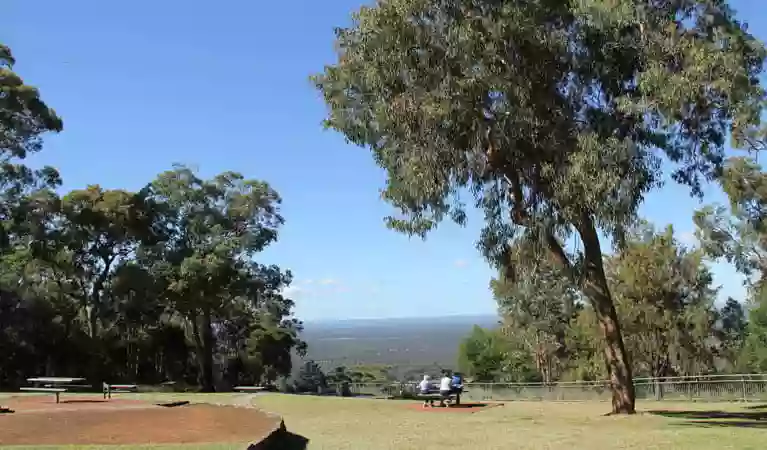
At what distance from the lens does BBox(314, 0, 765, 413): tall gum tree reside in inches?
563

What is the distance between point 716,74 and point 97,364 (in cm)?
3117

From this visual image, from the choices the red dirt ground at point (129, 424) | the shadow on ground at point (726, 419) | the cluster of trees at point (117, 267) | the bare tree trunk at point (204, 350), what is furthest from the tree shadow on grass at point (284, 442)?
the bare tree trunk at point (204, 350)

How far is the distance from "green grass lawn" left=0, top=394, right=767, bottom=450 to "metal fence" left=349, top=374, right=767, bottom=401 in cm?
555

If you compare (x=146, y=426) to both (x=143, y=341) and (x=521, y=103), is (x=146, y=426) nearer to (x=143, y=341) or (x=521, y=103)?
(x=521, y=103)

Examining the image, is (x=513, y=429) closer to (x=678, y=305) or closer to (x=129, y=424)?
(x=129, y=424)

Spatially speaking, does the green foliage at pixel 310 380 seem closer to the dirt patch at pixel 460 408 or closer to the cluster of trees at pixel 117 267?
the cluster of trees at pixel 117 267

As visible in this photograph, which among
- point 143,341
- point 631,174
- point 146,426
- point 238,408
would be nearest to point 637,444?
point 631,174

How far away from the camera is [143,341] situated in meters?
39.0

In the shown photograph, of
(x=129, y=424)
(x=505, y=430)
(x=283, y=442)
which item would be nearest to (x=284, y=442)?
(x=283, y=442)

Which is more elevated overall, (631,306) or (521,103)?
(521,103)

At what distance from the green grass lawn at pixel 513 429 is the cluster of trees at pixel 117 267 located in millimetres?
18797

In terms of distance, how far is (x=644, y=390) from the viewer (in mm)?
26156

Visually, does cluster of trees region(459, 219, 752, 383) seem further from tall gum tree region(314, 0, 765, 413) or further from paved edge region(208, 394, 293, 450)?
paved edge region(208, 394, 293, 450)

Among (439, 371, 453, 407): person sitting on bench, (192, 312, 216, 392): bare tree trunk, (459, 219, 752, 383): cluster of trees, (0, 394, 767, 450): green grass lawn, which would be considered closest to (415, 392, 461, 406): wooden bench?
(439, 371, 453, 407): person sitting on bench
